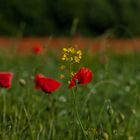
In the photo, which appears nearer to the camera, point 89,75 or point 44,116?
point 89,75

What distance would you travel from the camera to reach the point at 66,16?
12.4 meters

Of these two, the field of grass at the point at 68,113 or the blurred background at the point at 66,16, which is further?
the blurred background at the point at 66,16

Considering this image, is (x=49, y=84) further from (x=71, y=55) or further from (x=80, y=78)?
(x=71, y=55)

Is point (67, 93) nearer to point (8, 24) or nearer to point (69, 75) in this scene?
point (69, 75)

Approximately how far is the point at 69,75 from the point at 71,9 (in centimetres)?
1004

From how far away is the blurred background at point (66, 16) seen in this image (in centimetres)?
1211

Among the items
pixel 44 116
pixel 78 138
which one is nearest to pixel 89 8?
pixel 44 116

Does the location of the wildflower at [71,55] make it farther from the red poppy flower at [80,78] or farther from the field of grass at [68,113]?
the field of grass at [68,113]

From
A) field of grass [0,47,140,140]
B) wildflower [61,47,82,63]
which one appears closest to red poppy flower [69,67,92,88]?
wildflower [61,47,82,63]

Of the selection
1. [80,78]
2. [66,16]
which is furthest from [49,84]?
[66,16]

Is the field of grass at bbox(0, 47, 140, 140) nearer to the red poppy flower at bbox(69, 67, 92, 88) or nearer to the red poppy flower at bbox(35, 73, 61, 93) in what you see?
the red poppy flower at bbox(35, 73, 61, 93)

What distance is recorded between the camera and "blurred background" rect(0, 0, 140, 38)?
477 inches

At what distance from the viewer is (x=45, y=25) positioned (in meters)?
12.3

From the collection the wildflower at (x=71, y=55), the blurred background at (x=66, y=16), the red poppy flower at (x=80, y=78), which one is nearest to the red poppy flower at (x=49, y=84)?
the red poppy flower at (x=80, y=78)
